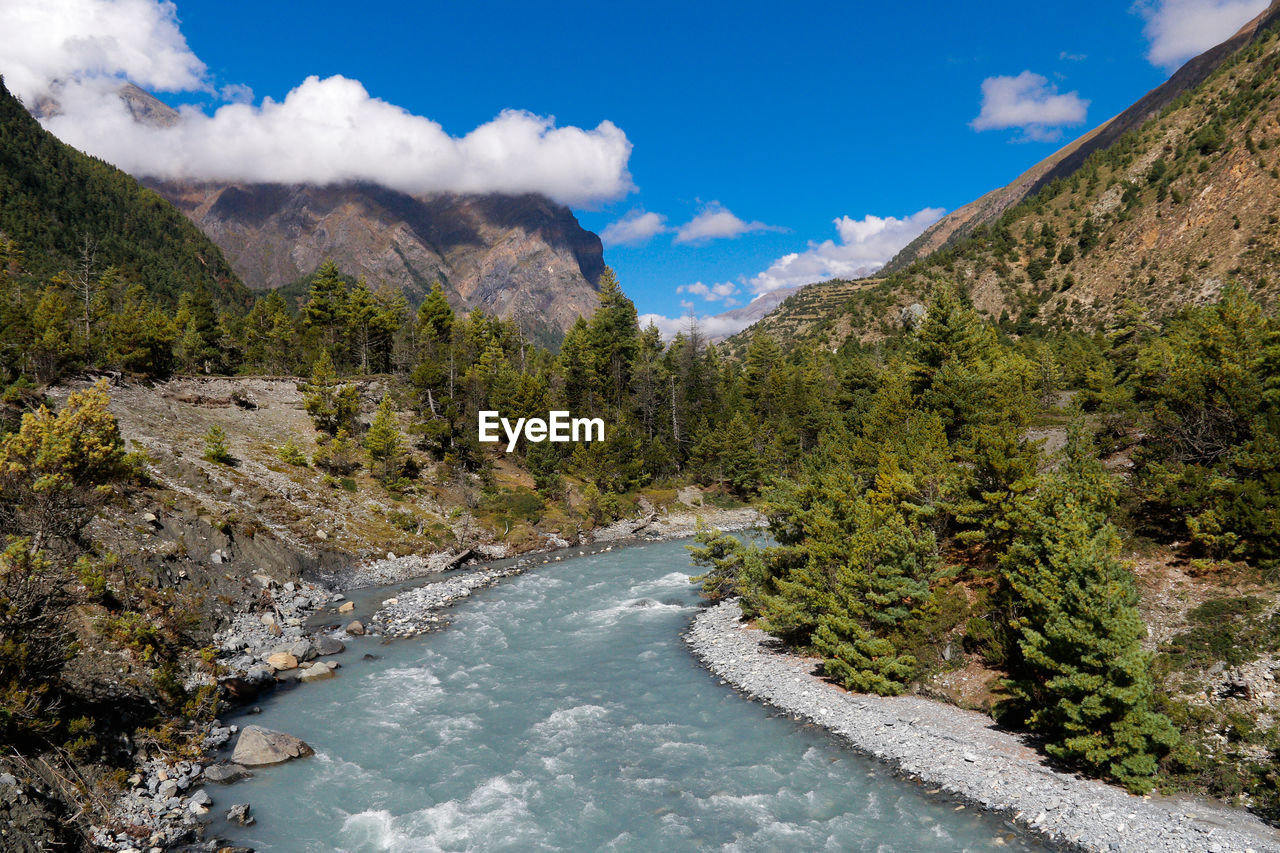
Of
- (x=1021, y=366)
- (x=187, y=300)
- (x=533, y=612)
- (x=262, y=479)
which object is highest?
(x=187, y=300)

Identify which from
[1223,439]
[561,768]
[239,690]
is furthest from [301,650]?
[1223,439]

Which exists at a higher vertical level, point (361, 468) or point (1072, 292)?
point (1072, 292)

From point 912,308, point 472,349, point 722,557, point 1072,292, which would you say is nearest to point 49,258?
point 472,349

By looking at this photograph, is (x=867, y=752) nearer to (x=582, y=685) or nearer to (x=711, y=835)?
(x=711, y=835)

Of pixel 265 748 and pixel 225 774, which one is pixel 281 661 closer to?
pixel 265 748

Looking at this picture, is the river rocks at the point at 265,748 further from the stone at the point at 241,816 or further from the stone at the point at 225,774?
the stone at the point at 241,816

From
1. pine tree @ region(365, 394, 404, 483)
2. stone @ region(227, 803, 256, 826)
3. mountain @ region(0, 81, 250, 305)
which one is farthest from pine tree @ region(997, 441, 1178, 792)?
mountain @ region(0, 81, 250, 305)

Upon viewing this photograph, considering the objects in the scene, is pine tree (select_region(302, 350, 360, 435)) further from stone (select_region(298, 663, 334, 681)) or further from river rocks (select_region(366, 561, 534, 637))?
stone (select_region(298, 663, 334, 681))

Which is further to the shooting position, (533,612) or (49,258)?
(49,258)
